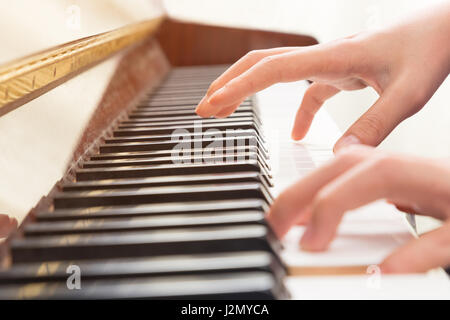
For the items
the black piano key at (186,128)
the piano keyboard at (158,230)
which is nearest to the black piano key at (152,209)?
the piano keyboard at (158,230)

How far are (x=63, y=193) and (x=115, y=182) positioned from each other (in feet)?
0.20

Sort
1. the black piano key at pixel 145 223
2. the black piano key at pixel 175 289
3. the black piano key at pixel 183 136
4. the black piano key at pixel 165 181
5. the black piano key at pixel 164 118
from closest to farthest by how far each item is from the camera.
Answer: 1. the black piano key at pixel 175 289
2. the black piano key at pixel 145 223
3. the black piano key at pixel 165 181
4. the black piano key at pixel 183 136
5. the black piano key at pixel 164 118

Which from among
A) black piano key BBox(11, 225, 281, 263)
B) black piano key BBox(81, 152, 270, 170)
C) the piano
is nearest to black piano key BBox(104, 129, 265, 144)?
the piano

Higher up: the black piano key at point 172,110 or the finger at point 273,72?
the black piano key at point 172,110

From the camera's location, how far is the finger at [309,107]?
0.96 m

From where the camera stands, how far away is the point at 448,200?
1.63ft

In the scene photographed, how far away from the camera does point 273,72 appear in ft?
2.52

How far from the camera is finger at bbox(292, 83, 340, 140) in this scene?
3.16ft

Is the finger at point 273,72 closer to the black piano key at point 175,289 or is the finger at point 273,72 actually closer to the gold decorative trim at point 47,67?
the gold decorative trim at point 47,67

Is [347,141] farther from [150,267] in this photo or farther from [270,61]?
[150,267]

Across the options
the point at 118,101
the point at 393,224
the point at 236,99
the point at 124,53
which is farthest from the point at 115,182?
the point at 124,53

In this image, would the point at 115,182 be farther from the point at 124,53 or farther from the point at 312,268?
the point at 124,53

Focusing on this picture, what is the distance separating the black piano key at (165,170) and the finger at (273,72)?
0.10 m

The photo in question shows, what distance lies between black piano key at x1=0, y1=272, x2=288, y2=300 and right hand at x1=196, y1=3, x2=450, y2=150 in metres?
0.36
